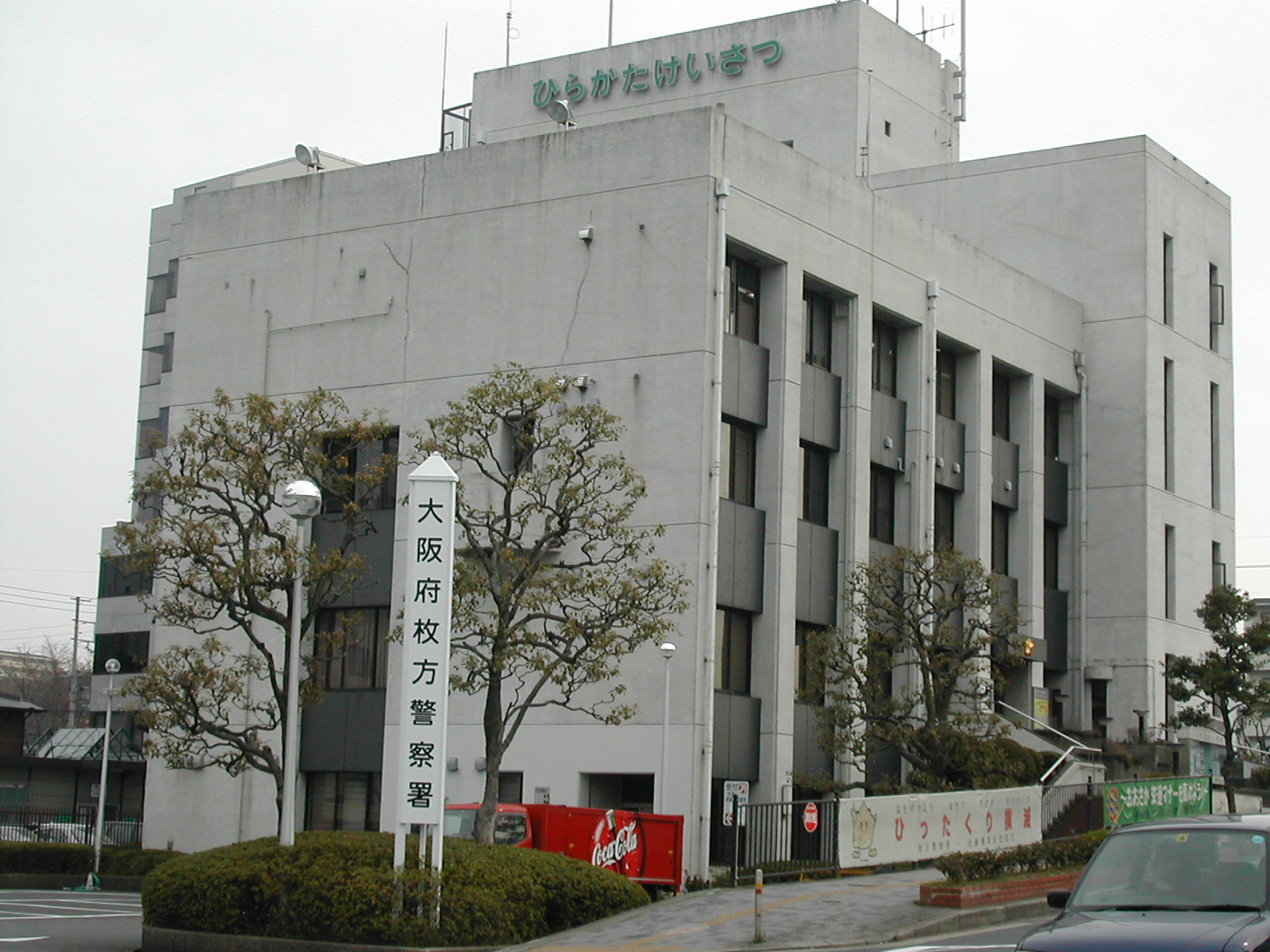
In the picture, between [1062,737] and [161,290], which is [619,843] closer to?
[1062,737]

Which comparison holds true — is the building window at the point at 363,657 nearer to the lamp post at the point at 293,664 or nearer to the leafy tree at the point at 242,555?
the leafy tree at the point at 242,555

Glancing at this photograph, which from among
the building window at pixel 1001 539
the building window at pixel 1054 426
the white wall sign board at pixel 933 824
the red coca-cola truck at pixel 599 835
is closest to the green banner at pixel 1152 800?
the white wall sign board at pixel 933 824

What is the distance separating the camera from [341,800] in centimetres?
3825

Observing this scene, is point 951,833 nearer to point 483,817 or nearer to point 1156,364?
point 483,817

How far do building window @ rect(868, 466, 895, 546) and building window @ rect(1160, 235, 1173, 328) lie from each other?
539 inches

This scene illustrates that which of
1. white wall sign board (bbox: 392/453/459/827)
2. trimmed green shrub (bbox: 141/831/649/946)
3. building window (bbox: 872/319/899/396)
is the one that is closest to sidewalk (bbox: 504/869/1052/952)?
trimmed green shrub (bbox: 141/831/649/946)

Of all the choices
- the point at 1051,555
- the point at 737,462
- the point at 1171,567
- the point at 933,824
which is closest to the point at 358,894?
the point at 933,824

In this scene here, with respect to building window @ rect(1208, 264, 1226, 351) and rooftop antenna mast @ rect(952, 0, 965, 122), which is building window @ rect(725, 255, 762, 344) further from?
rooftop antenna mast @ rect(952, 0, 965, 122)

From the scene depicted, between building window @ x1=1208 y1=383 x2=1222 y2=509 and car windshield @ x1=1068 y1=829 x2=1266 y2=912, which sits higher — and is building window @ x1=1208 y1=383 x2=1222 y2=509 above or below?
above

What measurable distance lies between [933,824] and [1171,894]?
52.4 feet

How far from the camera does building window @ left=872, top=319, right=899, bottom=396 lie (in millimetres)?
41500

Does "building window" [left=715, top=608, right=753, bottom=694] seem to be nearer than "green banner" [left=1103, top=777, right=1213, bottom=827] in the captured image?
No

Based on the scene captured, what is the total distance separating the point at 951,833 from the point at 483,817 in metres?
8.47

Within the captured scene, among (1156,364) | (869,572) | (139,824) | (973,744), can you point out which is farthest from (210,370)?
(1156,364)
